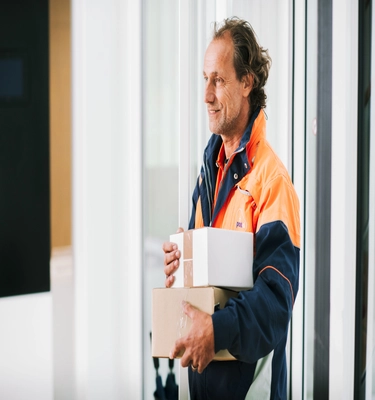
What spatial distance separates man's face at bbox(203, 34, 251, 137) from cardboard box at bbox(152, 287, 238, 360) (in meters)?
0.58

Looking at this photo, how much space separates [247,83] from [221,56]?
5.1 inches

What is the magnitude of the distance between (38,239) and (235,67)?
870mm

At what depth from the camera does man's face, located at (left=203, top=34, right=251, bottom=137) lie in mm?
2377

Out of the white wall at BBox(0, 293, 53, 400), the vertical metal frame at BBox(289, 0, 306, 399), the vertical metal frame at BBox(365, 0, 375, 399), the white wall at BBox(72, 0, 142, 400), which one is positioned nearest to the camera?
the white wall at BBox(0, 293, 53, 400)

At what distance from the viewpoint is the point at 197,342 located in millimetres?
2082

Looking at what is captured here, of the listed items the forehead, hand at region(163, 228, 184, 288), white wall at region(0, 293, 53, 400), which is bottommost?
white wall at region(0, 293, 53, 400)

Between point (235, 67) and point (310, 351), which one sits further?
point (310, 351)

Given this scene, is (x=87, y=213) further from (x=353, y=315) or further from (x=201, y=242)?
(x=353, y=315)

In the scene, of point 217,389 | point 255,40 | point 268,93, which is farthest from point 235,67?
point 217,389

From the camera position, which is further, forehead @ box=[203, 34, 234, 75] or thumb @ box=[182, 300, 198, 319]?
forehead @ box=[203, 34, 234, 75]

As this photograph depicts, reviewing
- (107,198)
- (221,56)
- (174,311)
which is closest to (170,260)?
(174,311)

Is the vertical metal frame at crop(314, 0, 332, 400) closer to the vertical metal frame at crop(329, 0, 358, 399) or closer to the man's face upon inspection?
the vertical metal frame at crop(329, 0, 358, 399)

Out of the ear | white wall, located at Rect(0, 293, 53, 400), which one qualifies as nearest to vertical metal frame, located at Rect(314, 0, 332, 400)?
the ear

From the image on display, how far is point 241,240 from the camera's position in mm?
2182
